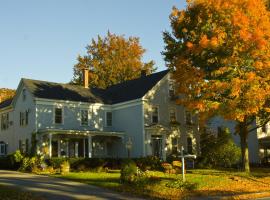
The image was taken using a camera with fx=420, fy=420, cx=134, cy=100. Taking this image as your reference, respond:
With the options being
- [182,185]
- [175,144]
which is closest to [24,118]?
[175,144]

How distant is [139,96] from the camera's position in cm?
4006

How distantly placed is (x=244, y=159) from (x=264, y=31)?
10020 millimetres

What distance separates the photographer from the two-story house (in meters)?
38.0

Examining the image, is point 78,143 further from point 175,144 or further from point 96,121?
point 175,144

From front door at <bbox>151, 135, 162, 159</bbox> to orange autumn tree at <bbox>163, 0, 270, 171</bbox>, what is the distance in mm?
11914

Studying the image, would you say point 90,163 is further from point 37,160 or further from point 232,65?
point 232,65

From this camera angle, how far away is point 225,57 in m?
26.7

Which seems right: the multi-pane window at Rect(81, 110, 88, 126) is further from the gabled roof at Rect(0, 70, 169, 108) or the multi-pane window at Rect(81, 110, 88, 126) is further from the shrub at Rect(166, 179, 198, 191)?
the shrub at Rect(166, 179, 198, 191)

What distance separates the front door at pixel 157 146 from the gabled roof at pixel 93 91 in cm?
439

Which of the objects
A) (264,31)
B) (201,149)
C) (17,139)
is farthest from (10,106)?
(264,31)

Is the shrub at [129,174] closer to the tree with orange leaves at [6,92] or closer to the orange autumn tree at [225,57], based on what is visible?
the orange autumn tree at [225,57]

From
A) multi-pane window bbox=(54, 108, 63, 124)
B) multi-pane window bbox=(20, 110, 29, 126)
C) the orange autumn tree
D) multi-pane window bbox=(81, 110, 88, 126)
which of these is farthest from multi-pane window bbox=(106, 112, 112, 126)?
the orange autumn tree

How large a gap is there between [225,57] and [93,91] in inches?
847

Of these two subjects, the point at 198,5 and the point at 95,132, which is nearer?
the point at 198,5
